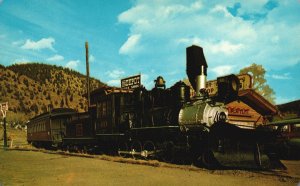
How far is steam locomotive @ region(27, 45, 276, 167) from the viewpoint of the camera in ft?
36.4

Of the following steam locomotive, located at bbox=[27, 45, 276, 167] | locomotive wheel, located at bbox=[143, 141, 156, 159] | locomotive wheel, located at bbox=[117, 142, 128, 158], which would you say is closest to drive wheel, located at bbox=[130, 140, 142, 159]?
steam locomotive, located at bbox=[27, 45, 276, 167]

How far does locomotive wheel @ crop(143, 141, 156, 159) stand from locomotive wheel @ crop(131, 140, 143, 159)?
339 mm

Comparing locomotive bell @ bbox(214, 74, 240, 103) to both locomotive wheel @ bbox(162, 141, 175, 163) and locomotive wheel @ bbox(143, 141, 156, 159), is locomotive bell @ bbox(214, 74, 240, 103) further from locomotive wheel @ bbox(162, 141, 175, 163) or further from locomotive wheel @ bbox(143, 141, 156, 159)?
locomotive wheel @ bbox(143, 141, 156, 159)

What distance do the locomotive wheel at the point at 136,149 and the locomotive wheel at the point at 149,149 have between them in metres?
0.34

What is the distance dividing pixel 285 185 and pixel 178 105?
605 centimetres

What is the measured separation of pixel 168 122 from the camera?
42.1 feet

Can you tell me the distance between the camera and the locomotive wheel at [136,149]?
14091 millimetres

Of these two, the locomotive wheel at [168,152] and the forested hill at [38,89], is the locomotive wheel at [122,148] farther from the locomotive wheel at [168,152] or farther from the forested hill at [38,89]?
the forested hill at [38,89]

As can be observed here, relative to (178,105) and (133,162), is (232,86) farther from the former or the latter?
(133,162)

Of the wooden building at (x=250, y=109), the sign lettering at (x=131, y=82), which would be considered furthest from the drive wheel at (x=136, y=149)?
the sign lettering at (x=131, y=82)

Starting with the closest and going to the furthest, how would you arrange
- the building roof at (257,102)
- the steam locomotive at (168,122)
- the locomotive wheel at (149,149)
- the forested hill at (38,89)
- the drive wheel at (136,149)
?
the steam locomotive at (168,122) < the locomotive wheel at (149,149) < the drive wheel at (136,149) < the building roof at (257,102) < the forested hill at (38,89)

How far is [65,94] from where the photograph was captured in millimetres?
74938

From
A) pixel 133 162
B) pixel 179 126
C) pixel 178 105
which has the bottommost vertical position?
pixel 133 162

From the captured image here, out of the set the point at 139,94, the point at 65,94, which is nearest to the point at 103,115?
the point at 139,94
